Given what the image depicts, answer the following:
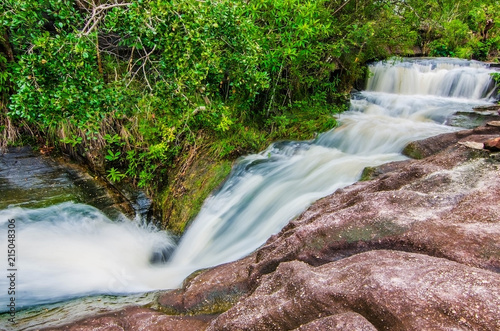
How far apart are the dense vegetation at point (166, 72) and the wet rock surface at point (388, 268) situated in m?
2.62

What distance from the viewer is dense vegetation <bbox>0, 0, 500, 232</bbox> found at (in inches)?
155

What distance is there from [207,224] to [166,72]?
2.50 m

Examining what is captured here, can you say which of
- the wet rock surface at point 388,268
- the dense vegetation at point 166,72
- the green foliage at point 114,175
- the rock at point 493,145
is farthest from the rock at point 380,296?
the green foliage at point 114,175

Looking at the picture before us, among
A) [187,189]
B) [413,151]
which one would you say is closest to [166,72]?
[187,189]

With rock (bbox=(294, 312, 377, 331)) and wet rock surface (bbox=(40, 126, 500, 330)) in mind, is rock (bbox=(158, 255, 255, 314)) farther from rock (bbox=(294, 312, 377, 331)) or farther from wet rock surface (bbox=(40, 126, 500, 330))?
rock (bbox=(294, 312, 377, 331))

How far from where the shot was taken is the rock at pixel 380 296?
1.49 metres

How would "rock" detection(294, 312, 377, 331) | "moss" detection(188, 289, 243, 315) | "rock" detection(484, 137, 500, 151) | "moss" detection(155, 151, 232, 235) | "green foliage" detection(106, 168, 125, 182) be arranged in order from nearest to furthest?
"rock" detection(294, 312, 377, 331), "moss" detection(188, 289, 243, 315), "rock" detection(484, 137, 500, 151), "green foliage" detection(106, 168, 125, 182), "moss" detection(155, 151, 232, 235)

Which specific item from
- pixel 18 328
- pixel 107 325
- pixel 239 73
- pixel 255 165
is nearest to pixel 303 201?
pixel 255 165

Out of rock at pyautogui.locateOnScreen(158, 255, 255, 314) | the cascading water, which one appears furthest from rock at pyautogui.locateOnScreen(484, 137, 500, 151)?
rock at pyautogui.locateOnScreen(158, 255, 255, 314)

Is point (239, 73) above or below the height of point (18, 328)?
above

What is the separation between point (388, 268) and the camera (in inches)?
73.9

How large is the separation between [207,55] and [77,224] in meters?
3.15

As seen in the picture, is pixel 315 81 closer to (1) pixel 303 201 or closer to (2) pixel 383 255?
(1) pixel 303 201

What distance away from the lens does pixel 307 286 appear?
6.36 feet
